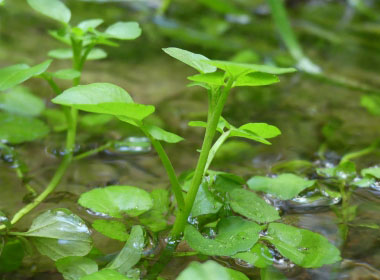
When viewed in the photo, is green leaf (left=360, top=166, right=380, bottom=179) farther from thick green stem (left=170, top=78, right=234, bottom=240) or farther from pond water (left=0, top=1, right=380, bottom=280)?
thick green stem (left=170, top=78, right=234, bottom=240)

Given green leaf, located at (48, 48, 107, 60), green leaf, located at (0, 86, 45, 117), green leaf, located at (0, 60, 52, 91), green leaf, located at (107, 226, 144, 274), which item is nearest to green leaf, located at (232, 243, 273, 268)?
green leaf, located at (107, 226, 144, 274)

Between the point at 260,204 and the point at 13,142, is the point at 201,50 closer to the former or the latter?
the point at 13,142

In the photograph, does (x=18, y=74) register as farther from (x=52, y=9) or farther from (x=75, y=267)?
(x=75, y=267)

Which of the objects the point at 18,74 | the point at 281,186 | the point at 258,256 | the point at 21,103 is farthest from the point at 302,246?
the point at 21,103

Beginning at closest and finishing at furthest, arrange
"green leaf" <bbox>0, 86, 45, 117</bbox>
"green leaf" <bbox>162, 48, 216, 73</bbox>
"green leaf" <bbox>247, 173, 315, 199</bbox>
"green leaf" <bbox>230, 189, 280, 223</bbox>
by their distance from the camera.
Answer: "green leaf" <bbox>162, 48, 216, 73</bbox> < "green leaf" <bbox>230, 189, 280, 223</bbox> < "green leaf" <bbox>247, 173, 315, 199</bbox> < "green leaf" <bbox>0, 86, 45, 117</bbox>

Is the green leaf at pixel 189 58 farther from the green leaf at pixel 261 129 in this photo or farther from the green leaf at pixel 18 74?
the green leaf at pixel 18 74

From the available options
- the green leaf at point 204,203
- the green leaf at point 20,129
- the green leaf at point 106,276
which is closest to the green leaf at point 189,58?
the green leaf at point 204,203
